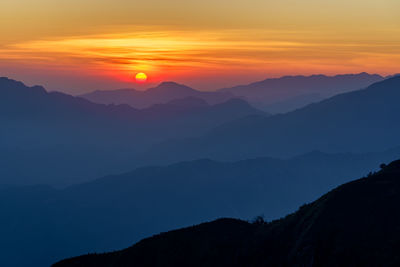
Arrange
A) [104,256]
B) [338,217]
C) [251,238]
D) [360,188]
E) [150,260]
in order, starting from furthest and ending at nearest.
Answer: [104,256] → [150,260] → [251,238] → [360,188] → [338,217]

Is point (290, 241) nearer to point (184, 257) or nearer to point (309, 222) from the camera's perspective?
point (309, 222)

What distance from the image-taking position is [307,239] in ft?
152

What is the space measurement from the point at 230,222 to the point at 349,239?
22.7m

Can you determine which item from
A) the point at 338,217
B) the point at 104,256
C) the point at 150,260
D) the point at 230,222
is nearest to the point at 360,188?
the point at 338,217

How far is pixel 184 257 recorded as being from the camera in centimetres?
5928

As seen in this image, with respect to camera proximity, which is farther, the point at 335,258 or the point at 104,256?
the point at 104,256

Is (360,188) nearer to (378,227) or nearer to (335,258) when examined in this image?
(378,227)

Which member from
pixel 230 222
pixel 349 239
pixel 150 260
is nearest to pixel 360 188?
pixel 349 239

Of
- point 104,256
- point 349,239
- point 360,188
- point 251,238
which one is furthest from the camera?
point 104,256

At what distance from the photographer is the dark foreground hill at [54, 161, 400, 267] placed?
139ft

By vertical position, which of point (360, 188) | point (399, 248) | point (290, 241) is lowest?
point (399, 248)

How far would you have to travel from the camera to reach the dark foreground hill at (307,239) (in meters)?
42.3

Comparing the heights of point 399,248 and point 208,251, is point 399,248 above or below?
below

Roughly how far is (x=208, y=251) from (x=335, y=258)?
19517 mm
